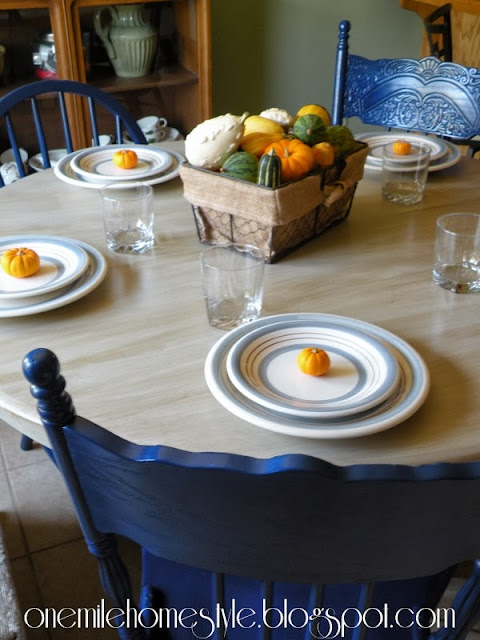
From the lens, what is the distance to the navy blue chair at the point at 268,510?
52 cm

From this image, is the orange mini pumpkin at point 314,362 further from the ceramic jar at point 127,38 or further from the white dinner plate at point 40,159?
the ceramic jar at point 127,38

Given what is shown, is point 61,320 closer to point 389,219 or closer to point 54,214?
point 54,214

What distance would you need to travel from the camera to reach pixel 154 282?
1.16 m

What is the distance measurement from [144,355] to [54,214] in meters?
0.56

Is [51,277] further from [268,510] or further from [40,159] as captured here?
[40,159]

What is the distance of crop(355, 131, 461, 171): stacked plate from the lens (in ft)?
5.21

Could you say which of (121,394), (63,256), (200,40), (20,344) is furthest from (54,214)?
(200,40)

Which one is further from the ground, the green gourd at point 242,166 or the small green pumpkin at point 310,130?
Result: the small green pumpkin at point 310,130

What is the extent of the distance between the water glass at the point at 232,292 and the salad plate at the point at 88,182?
1.61 ft

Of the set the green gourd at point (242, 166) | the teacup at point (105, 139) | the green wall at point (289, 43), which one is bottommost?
the teacup at point (105, 139)

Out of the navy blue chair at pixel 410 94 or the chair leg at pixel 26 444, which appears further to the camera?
the chair leg at pixel 26 444

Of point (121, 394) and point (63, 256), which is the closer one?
point (121, 394)

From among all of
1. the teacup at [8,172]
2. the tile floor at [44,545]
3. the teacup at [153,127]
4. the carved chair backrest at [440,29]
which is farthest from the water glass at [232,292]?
the carved chair backrest at [440,29]

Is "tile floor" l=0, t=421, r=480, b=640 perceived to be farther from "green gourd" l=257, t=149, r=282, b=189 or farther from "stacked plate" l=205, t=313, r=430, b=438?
"green gourd" l=257, t=149, r=282, b=189
